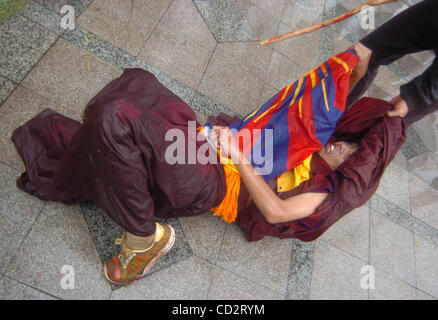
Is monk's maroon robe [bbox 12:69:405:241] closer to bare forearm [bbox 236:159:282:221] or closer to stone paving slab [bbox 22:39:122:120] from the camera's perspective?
bare forearm [bbox 236:159:282:221]

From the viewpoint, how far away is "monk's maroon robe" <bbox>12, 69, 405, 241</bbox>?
1.48 meters

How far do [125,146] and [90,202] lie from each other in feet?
3.19

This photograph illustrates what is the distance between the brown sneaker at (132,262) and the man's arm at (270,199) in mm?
696

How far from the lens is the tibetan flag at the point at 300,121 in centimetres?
195

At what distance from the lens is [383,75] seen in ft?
15.3

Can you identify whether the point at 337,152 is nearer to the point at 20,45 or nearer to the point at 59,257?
the point at 59,257

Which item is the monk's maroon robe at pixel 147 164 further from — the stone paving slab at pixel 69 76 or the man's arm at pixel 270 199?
the stone paving slab at pixel 69 76

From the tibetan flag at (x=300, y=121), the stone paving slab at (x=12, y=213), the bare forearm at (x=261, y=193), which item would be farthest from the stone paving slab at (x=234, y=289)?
the stone paving slab at (x=12, y=213)

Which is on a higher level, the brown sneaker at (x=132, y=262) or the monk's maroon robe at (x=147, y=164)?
the monk's maroon robe at (x=147, y=164)

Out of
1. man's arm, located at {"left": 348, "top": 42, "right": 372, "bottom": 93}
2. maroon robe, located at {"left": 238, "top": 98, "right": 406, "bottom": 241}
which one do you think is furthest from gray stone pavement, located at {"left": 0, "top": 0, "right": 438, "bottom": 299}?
man's arm, located at {"left": 348, "top": 42, "right": 372, "bottom": 93}

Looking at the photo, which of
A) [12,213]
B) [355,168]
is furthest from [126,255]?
[355,168]

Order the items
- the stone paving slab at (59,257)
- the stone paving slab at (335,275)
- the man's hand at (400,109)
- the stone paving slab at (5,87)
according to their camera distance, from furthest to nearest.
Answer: the stone paving slab at (335,275)
the stone paving slab at (5,87)
the man's hand at (400,109)
the stone paving slab at (59,257)

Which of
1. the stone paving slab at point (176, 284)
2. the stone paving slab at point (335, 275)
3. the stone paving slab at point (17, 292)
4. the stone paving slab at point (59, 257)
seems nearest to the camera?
the stone paving slab at point (17, 292)
